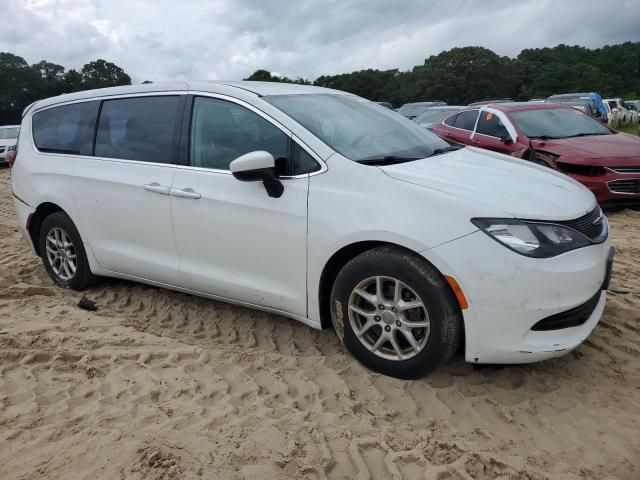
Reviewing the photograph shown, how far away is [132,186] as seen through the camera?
3904mm

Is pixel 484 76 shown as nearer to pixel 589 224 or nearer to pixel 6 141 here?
pixel 6 141

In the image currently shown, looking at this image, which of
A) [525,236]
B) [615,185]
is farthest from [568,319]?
[615,185]

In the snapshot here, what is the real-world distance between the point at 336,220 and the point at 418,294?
0.61 metres

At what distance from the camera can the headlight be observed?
2.68m

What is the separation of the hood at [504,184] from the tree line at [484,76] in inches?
2562

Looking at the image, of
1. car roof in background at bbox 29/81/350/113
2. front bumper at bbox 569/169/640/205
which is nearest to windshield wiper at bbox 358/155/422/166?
car roof in background at bbox 29/81/350/113

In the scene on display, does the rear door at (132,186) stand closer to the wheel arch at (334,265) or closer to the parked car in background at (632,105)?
the wheel arch at (334,265)

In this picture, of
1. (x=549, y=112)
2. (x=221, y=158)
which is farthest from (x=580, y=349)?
(x=549, y=112)

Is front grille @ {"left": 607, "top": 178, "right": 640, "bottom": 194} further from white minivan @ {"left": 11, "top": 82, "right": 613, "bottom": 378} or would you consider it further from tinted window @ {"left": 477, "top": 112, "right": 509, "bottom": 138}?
white minivan @ {"left": 11, "top": 82, "right": 613, "bottom": 378}

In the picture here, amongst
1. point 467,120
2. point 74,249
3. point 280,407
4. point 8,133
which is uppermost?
point 467,120

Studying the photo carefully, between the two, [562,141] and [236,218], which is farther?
[562,141]

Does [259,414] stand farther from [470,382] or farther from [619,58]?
[619,58]

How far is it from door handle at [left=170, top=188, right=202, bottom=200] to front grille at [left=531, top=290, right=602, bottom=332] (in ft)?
7.14

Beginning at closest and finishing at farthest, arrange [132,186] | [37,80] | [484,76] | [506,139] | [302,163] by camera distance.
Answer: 1. [302,163]
2. [132,186]
3. [506,139]
4. [37,80]
5. [484,76]
